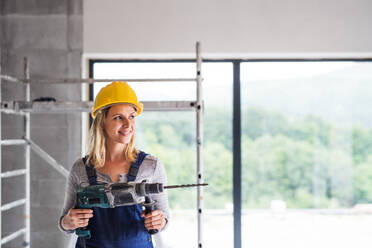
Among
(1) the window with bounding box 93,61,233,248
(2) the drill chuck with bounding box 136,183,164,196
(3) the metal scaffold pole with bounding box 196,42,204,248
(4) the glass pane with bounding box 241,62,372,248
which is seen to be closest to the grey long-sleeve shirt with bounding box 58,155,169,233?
(2) the drill chuck with bounding box 136,183,164,196

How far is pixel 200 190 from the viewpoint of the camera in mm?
2438

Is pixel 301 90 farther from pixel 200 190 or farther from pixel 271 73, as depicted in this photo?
pixel 200 190

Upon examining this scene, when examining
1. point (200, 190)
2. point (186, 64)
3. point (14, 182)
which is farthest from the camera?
point (186, 64)

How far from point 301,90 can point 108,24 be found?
5.81 feet

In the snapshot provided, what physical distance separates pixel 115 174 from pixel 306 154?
2.22 m

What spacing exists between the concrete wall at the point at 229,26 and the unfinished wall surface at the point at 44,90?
216mm

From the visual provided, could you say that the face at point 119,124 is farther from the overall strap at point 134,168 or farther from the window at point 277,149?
the window at point 277,149

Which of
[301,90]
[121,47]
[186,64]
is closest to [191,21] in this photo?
[186,64]

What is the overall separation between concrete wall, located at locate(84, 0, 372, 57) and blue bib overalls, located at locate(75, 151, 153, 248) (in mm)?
1800

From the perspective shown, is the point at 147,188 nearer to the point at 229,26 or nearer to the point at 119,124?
the point at 119,124

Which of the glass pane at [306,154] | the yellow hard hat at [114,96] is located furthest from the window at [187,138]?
the yellow hard hat at [114,96]

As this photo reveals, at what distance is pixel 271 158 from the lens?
3.17m

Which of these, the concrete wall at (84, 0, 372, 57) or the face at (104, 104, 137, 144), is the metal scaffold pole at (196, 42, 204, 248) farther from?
the face at (104, 104, 137, 144)

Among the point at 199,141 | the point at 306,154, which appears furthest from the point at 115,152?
the point at 306,154
